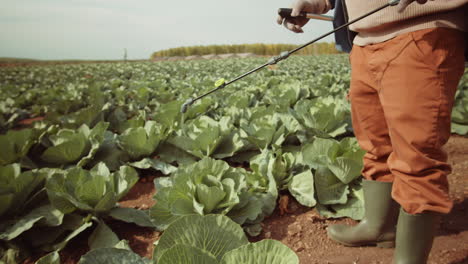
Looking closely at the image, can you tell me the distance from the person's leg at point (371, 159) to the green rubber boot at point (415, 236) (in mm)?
319

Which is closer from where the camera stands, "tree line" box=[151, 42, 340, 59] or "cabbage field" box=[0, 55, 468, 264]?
"cabbage field" box=[0, 55, 468, 264]

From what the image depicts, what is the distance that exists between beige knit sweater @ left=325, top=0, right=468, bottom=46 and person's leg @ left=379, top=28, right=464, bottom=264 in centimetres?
4

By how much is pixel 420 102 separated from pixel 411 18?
1.13 feet

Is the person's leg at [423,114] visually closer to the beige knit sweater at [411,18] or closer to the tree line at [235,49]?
the beige knit sweater at [411,18]

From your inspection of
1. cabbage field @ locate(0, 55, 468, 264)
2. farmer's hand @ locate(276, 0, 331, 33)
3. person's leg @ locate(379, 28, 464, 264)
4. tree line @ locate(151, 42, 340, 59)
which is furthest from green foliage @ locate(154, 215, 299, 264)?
tree line @ locate(151, 42, 340, 59)

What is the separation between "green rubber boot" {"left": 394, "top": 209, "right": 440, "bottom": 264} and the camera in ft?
4.14

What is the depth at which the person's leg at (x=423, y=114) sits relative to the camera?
1.12 meters

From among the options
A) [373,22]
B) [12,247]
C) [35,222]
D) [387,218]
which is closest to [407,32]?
[373,22]

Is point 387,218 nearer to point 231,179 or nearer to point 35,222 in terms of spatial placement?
point 231,179

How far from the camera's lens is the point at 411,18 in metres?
1.19

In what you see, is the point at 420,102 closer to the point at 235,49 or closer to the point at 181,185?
the point at 181,185

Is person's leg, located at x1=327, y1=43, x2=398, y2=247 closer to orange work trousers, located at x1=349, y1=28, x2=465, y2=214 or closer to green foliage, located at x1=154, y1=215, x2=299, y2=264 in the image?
orange work trousers, located at x1=349, y1=28, x2=465, y2=214

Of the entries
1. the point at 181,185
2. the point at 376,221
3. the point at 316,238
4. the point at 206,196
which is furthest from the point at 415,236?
the point at 181,185

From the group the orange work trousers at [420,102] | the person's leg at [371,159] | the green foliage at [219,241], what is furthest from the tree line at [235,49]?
the green foliage at [219,241]
